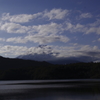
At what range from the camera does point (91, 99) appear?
129 feet

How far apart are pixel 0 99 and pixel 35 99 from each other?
6.55m

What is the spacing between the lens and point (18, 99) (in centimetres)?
4216

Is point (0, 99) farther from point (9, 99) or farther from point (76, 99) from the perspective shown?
point (76, 99)

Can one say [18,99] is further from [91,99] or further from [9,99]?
[91,99]

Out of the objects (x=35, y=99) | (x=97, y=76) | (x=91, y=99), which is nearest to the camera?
(x=91, y=99)

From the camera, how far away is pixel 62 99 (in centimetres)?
4034

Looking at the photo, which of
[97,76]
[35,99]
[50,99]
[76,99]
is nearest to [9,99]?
[35,99]

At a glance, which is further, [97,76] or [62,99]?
[97,76]

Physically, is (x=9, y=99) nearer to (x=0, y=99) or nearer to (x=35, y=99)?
(x=0, y=99)

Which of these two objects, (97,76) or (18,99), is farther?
(97,76)

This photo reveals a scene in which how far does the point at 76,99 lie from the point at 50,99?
14.9ft

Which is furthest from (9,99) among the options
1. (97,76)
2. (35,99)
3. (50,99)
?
(97,76)

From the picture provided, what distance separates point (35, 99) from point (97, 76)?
164 meters

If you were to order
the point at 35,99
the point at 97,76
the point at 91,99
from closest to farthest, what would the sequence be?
the point at 91,99 < the point at 35,99 < the point at 97,76
